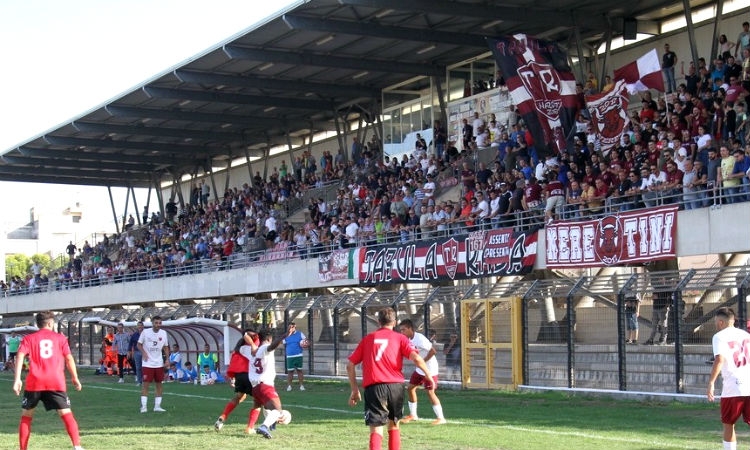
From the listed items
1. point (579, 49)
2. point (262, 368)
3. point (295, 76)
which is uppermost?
point (295, 76)

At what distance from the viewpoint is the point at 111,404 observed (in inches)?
976

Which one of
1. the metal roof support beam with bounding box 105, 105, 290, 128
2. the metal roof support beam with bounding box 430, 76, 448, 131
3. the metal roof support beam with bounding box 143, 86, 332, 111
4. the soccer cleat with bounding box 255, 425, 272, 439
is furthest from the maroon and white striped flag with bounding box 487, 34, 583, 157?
the metal roof support beam with bounding box 105, 105, 290, 128

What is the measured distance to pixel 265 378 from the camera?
17359 millimetres

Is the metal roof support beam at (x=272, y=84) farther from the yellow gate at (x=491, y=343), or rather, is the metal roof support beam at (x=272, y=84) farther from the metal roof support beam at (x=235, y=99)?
the yellow gate at (x=491, y=343)

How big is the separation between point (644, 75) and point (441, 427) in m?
15.9

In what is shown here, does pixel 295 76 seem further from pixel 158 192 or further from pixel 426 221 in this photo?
pixel 158 192

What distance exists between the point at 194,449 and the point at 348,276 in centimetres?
2139

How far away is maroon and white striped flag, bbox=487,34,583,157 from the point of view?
108 ft

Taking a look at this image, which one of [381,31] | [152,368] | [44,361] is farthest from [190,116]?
[44,361]

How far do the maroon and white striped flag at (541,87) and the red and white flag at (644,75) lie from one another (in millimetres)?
2399

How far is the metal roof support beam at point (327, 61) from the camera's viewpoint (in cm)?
3856

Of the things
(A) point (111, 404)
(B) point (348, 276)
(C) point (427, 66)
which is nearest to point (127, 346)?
(B) point (348, 276)

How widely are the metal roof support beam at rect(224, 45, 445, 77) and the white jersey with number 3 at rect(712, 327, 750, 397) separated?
90.3 feet

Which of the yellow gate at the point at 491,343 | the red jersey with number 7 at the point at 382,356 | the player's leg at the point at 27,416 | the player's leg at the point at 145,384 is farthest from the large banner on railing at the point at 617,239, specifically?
the player's leg at the point at 27,416
